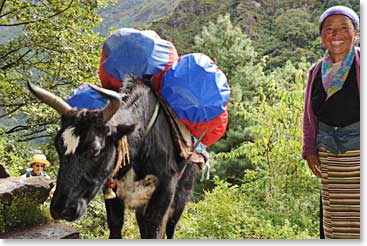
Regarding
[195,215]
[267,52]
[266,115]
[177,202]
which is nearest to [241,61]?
[267,52]

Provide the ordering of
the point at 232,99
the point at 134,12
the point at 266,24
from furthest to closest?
the point at 266,24
the point at 232,99
the point at 134,12

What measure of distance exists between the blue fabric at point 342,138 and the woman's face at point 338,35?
24 cm

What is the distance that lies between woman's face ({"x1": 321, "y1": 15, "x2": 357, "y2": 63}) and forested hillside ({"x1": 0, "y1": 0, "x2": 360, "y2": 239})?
43 cm

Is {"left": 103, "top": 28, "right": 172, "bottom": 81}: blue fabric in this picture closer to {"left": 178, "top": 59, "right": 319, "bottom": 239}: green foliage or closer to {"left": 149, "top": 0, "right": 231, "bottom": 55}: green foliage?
{"left": 178, "top": 59, "right": 319, "bottom": 239}: green foliage

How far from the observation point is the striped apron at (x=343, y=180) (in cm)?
173

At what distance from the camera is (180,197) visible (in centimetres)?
246

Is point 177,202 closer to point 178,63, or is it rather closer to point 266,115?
point 178,63

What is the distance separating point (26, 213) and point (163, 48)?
1031 millimetres

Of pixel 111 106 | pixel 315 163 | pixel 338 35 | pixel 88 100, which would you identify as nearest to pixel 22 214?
pixel 88 100

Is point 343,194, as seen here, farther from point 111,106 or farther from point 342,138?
point 111,106

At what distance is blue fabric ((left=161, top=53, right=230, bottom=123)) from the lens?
206 centimetres

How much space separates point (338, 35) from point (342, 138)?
13.9 inches

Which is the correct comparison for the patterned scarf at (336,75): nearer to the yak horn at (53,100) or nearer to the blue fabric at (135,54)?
the blue fabric at (135,54)

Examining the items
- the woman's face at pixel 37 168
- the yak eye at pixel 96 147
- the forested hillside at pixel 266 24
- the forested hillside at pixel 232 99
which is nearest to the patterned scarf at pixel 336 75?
the forested hillside at pixel 232 99
